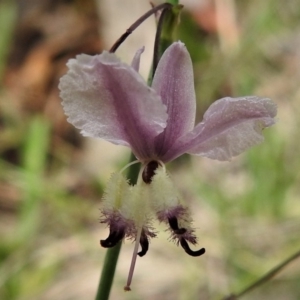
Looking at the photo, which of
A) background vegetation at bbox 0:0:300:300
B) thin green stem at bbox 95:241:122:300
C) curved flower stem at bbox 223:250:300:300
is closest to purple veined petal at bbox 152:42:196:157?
thin green stem at bbox 95:241:122:300

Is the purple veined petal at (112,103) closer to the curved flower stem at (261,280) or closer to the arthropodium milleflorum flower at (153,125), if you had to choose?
the arthropodium milleflorum flower at (153,125)

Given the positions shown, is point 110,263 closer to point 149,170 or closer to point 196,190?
point 149,170

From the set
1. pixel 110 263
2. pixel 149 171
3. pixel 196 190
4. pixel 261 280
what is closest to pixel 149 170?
pixel 149 171

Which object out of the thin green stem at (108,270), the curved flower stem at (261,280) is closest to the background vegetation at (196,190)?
the curved flower stem at (261,280)

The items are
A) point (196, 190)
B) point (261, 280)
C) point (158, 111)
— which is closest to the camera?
point (158, 111)

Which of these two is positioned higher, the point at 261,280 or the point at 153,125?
the point at 153,125

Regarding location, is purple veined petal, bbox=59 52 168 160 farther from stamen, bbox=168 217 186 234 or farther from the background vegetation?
the background vegetation
